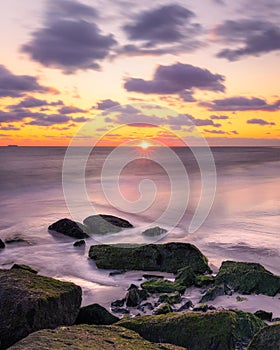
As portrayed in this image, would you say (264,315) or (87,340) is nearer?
(87,340)

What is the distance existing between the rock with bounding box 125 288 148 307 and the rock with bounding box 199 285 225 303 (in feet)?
3.44

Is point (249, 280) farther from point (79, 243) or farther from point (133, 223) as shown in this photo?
point (133, 223)

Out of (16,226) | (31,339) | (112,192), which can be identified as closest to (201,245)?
(16,226)

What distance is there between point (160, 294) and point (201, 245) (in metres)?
5.33

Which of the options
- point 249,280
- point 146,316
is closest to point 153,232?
point 249,280

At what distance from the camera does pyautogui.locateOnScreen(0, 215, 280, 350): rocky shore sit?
15.2 ft

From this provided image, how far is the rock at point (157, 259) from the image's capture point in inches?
375

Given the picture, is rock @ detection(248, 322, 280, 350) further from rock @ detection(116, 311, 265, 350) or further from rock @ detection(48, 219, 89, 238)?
rock @ detection(48, 219, 89, 238)

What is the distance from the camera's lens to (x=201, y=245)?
12.9 metres

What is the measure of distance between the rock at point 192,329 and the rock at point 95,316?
2.02 ft

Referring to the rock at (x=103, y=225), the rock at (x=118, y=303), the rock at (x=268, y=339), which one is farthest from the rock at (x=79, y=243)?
the rock at (x=268, y=339)

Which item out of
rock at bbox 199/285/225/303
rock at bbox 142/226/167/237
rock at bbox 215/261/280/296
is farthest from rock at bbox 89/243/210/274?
rock at bbox 142/226/167/237

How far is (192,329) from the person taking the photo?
16.9 ft

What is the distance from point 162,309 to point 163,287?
117 cm
